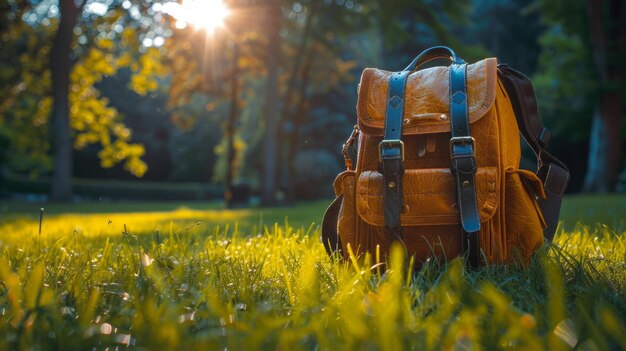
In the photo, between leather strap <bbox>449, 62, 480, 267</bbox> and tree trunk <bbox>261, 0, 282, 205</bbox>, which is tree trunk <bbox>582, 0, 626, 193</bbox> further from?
leather strap <bbox>449, 62, 480, 267</bbox>

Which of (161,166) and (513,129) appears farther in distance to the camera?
(161,166)

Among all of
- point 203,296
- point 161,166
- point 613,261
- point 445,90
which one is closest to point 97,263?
point 203,296

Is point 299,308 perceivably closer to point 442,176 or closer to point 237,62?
point 442,176

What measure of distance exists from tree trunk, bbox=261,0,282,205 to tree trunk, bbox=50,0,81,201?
5474mm

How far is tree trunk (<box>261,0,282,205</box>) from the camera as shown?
15876mm

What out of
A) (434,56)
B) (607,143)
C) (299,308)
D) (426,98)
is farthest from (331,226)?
(607,143)

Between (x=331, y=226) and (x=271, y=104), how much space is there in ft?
45.3

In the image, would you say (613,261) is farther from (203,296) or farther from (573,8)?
(573,8)

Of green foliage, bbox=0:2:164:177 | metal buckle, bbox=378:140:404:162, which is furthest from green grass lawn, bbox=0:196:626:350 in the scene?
green foliage, bbox=0:2:164:177

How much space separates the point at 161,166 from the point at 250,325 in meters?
47.1

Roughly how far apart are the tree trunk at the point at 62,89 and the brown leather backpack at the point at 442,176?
592 inches

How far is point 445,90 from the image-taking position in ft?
8.47

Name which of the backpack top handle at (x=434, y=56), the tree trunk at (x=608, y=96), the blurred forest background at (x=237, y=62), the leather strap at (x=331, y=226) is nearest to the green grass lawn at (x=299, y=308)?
the leather strap at (x=331, y=226)

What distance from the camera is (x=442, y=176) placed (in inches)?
95.7
